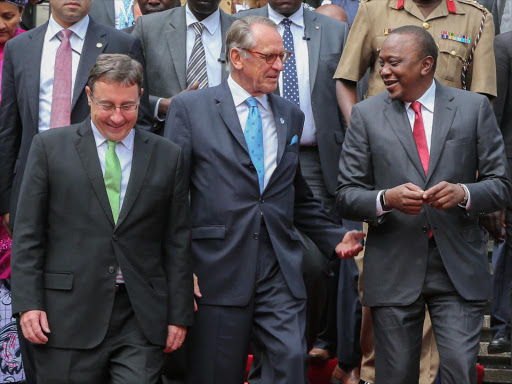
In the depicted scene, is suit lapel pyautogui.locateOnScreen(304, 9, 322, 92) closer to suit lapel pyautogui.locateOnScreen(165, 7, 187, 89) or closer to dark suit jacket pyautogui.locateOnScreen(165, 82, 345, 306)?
suit lapel pyautogui.locateOnScreen(165, 7, 187, 89)

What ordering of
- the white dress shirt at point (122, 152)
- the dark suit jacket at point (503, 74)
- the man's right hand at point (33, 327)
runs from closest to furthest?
the man's right hand at point (33, 327) < the white dress shirt at point (122, 152) < the dark suit jacket at point (503, 74)

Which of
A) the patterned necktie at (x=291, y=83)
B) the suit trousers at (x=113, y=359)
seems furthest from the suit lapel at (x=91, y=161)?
the patterned necktie at (x=291, y=83)

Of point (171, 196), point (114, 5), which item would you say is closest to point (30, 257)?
point (171, 196)

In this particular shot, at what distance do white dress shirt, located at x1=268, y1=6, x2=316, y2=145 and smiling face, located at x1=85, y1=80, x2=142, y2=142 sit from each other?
1.98 m

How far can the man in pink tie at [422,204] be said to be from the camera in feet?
18.2

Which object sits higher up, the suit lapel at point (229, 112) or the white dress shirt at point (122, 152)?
the suit lapel at point (229, 112)

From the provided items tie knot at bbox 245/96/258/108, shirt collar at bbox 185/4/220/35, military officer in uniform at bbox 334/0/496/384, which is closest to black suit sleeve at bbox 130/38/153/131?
shirt collar at bbox 185/4/220/35

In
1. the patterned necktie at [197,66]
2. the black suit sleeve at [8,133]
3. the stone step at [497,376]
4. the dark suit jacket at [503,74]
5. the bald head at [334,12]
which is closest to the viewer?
the black suit sleeve at [8,133]

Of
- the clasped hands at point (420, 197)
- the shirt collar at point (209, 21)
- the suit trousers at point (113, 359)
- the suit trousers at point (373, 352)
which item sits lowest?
the suit trousers at point (373, 352)

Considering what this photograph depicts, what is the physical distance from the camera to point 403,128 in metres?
5.72

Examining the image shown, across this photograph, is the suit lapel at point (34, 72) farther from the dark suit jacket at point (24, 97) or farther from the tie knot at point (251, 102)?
the tie knot at point (251, 102)

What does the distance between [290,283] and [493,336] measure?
9.73 feet

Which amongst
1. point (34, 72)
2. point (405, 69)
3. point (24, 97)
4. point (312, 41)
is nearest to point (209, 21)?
point (312, 41)

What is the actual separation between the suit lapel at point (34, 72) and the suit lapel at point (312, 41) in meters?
1.74
